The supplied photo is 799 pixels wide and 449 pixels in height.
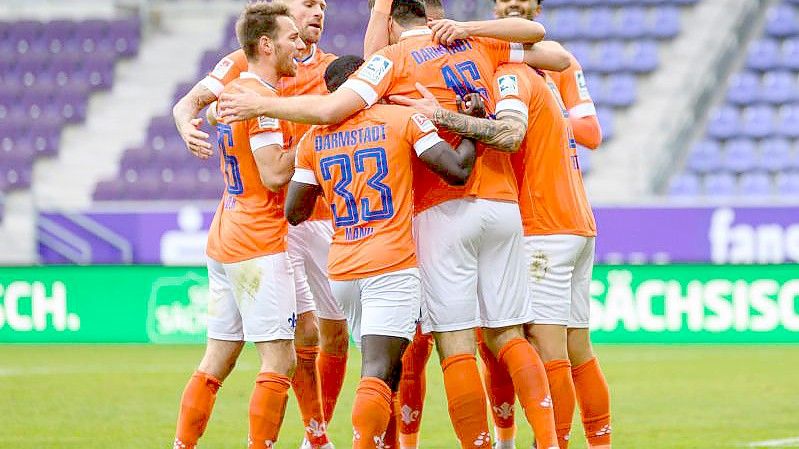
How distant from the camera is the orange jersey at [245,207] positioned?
6.64 metres

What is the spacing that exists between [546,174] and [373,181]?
1117 millimetres

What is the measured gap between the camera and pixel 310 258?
7418 millimetres

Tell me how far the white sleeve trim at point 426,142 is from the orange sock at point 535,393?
1.05m

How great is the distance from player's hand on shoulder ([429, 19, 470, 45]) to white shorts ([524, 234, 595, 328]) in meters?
1.13

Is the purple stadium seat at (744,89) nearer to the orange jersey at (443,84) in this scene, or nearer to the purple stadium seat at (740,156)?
the purple stadium seat at (740,156)

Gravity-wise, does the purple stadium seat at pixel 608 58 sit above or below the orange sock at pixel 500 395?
above

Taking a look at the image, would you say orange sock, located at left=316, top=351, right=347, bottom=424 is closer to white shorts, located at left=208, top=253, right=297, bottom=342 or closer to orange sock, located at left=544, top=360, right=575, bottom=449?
white shorts, located at left=208, top=253, right=297, bottom=342

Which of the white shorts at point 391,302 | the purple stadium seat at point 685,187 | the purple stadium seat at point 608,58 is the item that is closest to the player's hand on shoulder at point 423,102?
the white shorts at point 391,302

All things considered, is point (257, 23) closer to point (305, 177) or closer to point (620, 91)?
point (305, 177)

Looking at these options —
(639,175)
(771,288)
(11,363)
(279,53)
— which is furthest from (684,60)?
(279,53)

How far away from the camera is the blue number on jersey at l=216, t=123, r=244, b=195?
6.66 meters

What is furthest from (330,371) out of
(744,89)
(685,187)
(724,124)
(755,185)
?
(744,89)

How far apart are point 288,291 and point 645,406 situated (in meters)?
4.26

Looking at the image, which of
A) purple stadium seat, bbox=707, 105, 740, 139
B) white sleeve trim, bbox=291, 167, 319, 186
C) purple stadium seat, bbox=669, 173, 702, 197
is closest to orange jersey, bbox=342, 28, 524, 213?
white sleeve trim, bbox=291, 167, 319, 186
